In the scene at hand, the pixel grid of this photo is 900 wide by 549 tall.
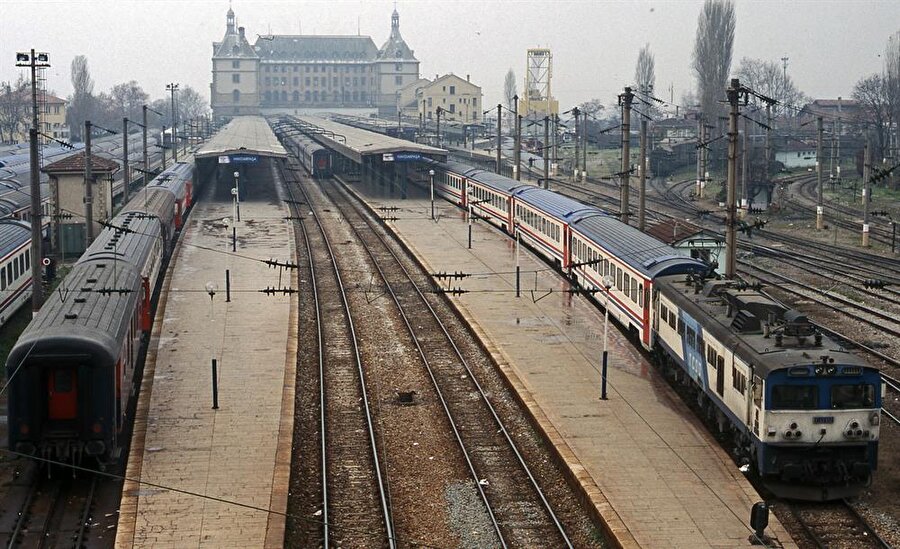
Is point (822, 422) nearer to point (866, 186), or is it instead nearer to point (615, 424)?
point (615, 424)

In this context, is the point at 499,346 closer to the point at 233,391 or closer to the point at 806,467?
the point at 233,391

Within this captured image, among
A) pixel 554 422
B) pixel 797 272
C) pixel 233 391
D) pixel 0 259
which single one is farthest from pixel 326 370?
pixel 797 272

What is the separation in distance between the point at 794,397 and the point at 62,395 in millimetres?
11922

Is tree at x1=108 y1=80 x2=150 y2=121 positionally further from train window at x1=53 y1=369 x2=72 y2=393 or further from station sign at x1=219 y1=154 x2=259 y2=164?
train window at x1=53 y1=369 x2=72 y2=393

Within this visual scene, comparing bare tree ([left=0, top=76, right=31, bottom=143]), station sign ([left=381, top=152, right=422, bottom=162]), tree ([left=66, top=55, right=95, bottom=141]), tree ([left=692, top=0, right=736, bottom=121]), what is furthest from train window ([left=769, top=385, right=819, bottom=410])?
tree ([left=66, top=55, right=95, bottom=141])

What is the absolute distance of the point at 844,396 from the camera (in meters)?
16.6

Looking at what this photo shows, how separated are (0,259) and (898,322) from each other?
83.3ft

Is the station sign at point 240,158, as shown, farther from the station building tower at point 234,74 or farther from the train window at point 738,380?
the station building tower at point 234,74

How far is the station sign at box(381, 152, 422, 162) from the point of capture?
6662 cm

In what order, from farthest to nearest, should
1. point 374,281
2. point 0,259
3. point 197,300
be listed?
1. point 374,281
2. point 197,300
3. point 0,259

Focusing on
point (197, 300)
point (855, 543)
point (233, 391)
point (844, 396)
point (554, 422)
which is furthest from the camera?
point (197, 300)

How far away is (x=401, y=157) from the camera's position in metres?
67.2

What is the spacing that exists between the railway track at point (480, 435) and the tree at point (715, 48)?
53.2 metres

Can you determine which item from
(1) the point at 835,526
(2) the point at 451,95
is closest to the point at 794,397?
(1) the point at 835,526
